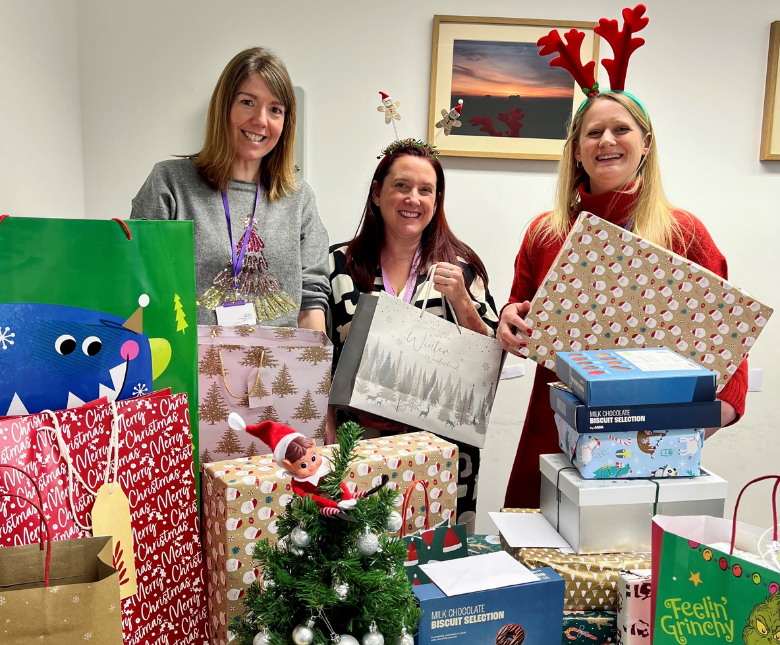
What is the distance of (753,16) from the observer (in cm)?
280

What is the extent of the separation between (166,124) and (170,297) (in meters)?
1.79

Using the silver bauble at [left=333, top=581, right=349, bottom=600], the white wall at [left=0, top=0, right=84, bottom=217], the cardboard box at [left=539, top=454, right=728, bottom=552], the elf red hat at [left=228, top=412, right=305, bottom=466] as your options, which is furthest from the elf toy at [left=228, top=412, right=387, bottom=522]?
the white wall at [left=0, top=0, right=84, bottom=217]

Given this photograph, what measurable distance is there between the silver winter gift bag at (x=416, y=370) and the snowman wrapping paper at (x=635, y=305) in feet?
0.72

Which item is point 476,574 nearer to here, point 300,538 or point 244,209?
point 300,538

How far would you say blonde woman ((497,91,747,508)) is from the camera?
1616 mm

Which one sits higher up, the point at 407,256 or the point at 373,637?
Result: the point at 407,256

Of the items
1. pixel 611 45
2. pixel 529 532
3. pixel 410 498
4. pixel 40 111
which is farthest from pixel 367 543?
pixel 40 111

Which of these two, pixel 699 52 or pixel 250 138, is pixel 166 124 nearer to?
pixel 250 138

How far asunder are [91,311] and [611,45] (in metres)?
1.37

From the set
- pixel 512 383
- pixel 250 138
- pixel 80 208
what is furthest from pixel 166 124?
pixel 512 383

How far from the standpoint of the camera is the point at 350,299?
1.86m

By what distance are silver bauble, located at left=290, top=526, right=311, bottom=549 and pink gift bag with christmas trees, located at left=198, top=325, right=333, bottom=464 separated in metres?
0.69

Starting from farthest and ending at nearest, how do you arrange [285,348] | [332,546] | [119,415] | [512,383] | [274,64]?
1. [512,383]
2. [274,64]
3. [285,348]
4. [119,415]
5. [332,546]

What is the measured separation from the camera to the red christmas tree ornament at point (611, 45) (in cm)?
162
